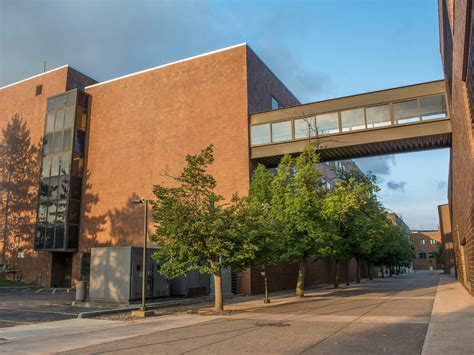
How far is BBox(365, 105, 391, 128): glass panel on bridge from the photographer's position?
2671 centimetres

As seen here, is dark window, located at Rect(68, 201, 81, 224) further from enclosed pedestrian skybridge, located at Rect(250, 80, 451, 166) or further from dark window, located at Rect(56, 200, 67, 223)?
enclosed pedestrian skybridge, located at Rect(250, 80, 451, 166)

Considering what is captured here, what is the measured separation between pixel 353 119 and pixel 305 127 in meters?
3.11

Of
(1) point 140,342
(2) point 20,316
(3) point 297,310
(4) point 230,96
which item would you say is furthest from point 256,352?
(4) point 230,96

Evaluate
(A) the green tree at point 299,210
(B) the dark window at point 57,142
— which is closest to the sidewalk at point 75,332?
(A) the green tree at point 299,210

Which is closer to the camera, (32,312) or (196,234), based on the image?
(196,234)

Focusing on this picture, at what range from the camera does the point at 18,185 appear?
3878cm

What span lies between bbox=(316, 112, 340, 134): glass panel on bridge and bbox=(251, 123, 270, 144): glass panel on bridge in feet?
11.2

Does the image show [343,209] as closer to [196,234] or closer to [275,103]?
[196,234]

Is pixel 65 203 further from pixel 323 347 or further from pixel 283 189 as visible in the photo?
pixel 323 347

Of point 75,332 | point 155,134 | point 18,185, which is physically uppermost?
point 155,134

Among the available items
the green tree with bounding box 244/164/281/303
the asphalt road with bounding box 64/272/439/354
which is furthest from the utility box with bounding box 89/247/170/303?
the asphalt road with bounding box 64/272/439/354

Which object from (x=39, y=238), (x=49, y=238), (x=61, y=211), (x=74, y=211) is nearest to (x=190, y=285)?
(x=74, y=211)

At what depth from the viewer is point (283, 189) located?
24203 millimetres

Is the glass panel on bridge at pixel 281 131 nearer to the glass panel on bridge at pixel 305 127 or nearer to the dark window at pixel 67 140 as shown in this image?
the glass panel on bridge at pixel 305 127
